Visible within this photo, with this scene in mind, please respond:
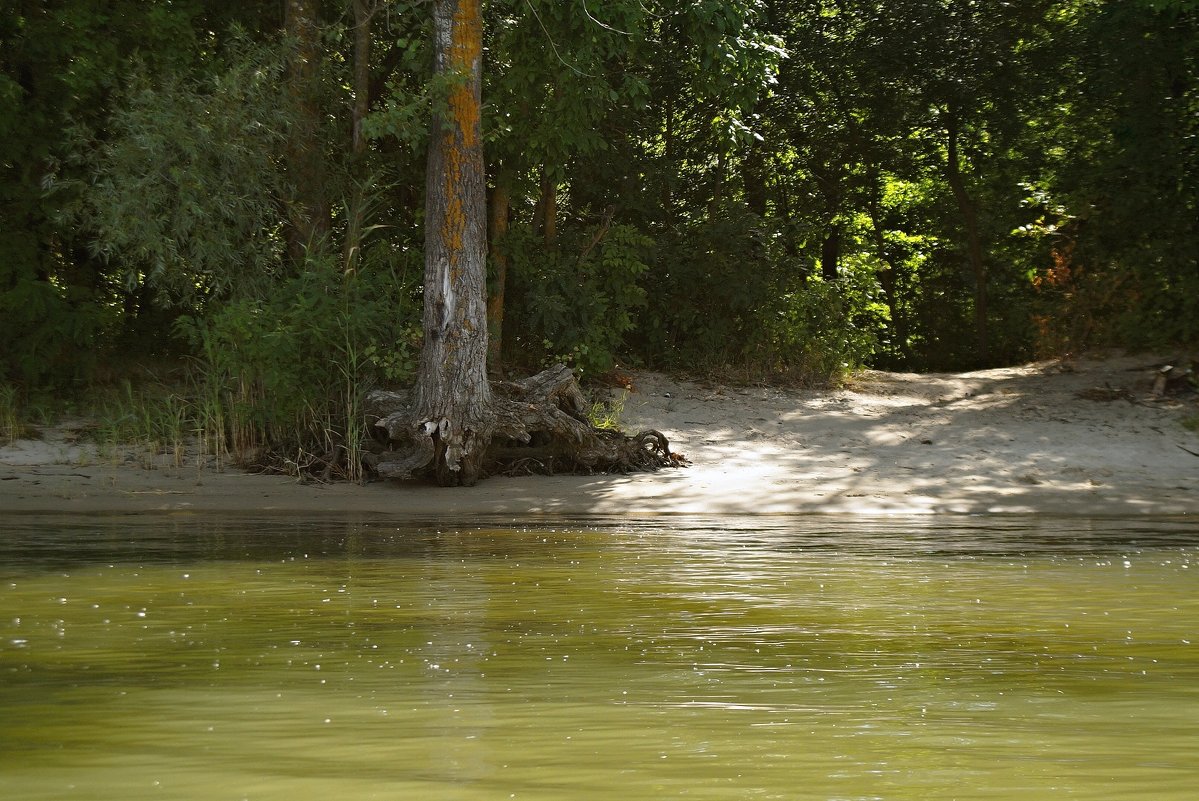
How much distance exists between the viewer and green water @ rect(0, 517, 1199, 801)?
333 cm

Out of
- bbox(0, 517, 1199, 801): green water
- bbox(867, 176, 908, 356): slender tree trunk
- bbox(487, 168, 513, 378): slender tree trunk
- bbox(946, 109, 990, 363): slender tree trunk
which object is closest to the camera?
bbox(0, 517, 1199, 801): green water

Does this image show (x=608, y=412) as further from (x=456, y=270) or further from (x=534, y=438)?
(x=456, y=270)

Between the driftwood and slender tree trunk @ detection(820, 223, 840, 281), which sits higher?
slender tree trunk @ detection(820, 223, 840, 281)

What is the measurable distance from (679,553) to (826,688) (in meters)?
4.08

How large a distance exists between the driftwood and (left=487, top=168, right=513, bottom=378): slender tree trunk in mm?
1753

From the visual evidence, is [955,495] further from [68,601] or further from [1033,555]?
[68,601]

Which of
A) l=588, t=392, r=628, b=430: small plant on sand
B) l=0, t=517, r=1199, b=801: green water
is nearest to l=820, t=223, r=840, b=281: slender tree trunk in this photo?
l=588, t=392, r=628, b=430: small plant on sand

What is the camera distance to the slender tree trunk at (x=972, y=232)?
22.8 metres

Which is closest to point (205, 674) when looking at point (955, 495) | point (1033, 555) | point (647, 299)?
point (1033, 555)

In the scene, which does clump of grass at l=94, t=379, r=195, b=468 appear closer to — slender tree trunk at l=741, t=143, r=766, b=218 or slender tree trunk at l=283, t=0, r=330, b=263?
slender tree trunk at l=283, t=0, r=330, b=263

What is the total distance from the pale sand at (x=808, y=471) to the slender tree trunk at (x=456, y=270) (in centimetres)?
57

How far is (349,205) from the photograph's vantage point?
15.5 meters

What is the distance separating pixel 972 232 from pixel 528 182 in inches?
411

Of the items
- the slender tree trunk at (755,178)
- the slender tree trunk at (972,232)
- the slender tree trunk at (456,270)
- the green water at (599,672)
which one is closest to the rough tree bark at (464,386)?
the slender tree trunk at (456,270)
